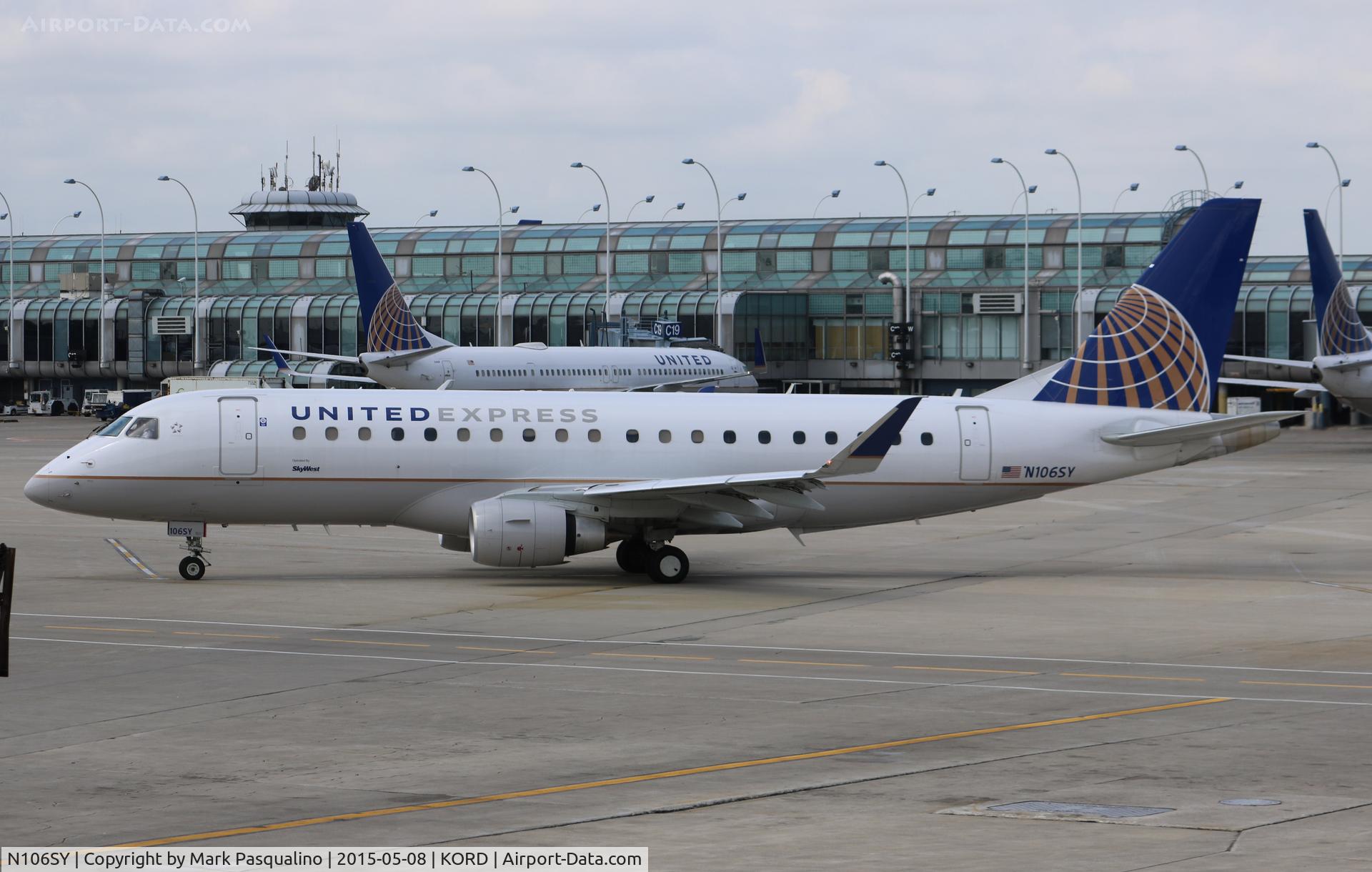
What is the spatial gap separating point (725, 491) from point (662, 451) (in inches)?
107

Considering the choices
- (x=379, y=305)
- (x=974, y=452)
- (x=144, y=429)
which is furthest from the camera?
(x=379, y=305)

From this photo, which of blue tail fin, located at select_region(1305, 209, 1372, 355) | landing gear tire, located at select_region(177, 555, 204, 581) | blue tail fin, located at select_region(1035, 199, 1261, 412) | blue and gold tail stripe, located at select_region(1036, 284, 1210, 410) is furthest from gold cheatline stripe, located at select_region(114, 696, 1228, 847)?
blue tail fin, located at select_region(1305, 209, 1372, 355)

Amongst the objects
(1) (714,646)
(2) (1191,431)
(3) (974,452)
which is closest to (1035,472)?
(3) (974,452)

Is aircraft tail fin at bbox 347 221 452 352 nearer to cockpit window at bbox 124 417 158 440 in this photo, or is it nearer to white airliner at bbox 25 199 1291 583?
cockpit window at bbox 124 417 158 440

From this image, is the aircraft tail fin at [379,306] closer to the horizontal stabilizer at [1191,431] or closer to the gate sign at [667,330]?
the gate sign at [667,330]

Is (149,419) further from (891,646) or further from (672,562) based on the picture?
(891,646)

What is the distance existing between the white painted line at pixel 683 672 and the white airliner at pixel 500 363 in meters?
53.4

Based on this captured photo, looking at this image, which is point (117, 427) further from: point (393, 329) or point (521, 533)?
point (393, 329)

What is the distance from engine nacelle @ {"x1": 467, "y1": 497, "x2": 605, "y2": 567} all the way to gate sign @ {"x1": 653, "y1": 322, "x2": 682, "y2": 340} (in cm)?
7854

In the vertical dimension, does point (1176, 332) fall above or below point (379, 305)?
below

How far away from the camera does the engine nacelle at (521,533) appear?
103 ft

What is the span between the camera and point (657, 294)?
413ft

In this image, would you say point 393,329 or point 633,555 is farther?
point 393,329

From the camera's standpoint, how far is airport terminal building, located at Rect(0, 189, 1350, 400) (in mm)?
116875
